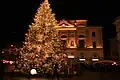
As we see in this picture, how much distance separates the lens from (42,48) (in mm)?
27141

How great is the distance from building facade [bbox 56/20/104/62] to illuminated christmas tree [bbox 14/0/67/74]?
3899 centimetres

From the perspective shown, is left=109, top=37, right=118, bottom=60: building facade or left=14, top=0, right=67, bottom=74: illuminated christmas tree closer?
left=14, top=0, right=67, bottom=74: illuminated christmas tree

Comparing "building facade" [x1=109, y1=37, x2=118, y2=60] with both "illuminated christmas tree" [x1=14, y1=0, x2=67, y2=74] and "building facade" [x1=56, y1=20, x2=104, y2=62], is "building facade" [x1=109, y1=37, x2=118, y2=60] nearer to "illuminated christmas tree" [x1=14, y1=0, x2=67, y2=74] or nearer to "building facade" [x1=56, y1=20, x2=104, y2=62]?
"building facade" [x1=56, y1=20, x2=104, y2=62]

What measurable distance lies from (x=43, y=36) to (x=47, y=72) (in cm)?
392

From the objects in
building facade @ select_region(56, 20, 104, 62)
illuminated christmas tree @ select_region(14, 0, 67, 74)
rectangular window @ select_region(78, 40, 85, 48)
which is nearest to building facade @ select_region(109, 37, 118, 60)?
building facade @ select_region(56, 20, 104, 62)

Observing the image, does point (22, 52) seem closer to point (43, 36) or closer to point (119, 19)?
point (43, 36)

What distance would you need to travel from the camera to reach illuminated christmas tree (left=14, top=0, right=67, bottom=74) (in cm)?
2694

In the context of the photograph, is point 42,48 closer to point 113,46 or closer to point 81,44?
point 81,44

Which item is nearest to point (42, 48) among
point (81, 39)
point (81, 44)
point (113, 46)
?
point (81, 44)

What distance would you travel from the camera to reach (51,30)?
2781 centimetres

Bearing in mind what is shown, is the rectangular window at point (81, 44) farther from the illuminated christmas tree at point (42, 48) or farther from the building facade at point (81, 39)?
the illuminated christmas tree at point (42, 48)

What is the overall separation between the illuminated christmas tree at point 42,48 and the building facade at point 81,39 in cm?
3899

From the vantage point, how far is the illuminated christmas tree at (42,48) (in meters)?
26.9

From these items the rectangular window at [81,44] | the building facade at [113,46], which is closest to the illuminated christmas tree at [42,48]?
the rectangular window at [81,44]
